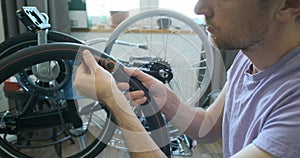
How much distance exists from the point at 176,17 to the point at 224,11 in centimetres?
38

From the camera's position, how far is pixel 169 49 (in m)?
1.03

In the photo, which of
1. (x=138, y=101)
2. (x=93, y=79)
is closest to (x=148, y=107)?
(x=138, y=101)

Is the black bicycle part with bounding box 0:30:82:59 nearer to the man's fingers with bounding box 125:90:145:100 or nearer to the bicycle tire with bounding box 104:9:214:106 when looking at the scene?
the bicycle tire with bounding box 104:9:214:106

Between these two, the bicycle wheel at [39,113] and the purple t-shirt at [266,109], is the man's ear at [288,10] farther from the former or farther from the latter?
the bicycle wheel at [39,113]

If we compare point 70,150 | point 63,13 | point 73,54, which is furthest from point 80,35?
point 73,54

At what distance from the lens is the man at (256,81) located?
0.54 metres

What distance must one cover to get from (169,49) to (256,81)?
1.34 feet

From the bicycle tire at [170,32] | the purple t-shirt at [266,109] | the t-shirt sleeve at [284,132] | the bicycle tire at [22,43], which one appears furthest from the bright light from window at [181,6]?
the t-shirt sleeve at [284,132]

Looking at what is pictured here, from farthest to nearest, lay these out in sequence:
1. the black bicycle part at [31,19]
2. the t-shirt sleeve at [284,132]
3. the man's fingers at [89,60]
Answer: the black bicycle part at [31,19] → the man's fingers at [89,60] → the t-shirt sleeve at [284,132]

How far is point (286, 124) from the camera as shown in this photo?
1.73 feet

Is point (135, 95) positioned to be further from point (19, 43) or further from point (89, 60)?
point (19, 43)

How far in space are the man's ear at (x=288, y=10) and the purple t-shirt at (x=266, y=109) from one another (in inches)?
2.9

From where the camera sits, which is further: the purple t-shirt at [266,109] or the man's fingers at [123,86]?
the man's fingers at [123,86]

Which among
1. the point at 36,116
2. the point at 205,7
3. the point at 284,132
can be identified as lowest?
the point at 36,116
